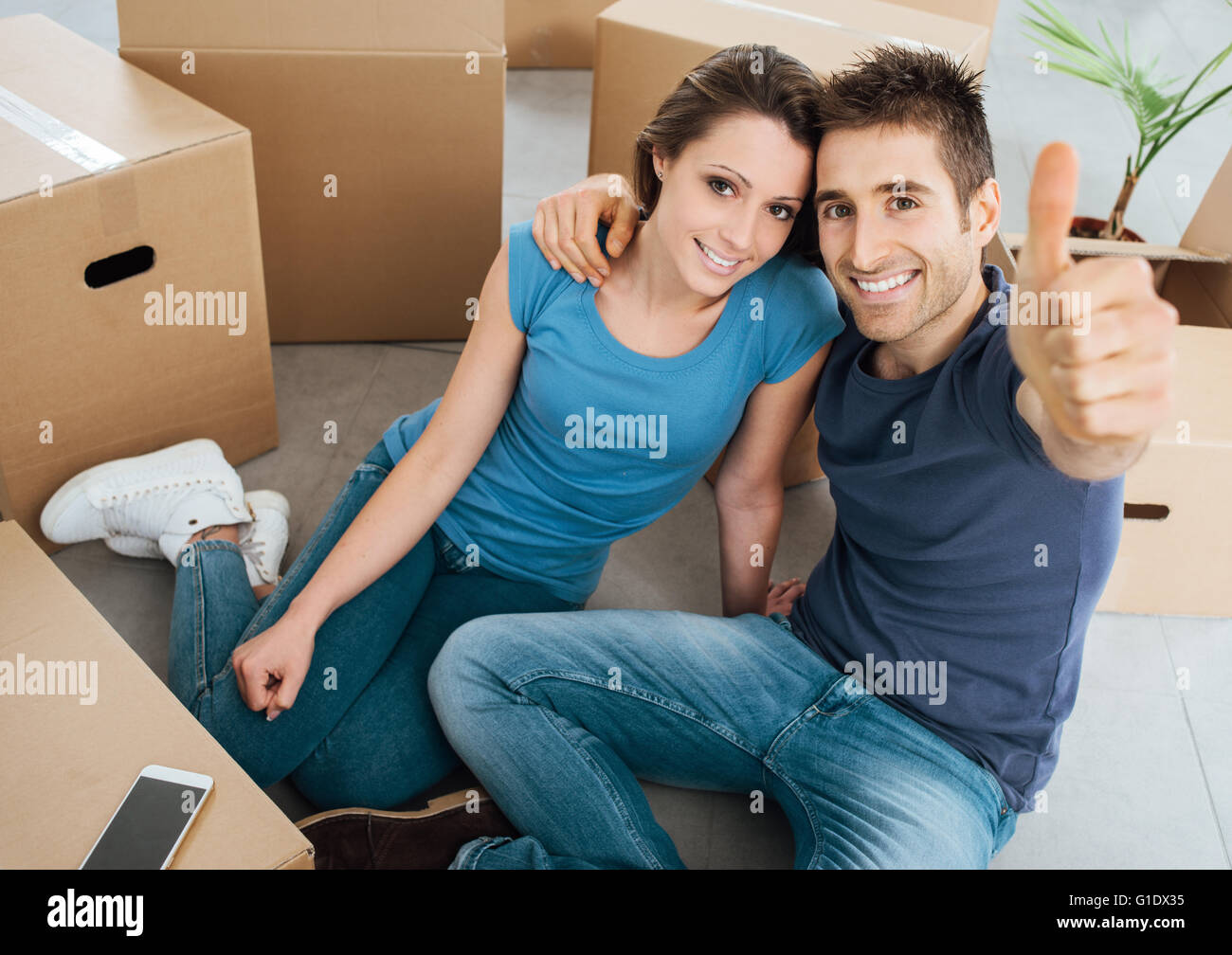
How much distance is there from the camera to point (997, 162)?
8.73 ft

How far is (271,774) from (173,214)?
75cm

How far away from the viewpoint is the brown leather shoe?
1.19 metres

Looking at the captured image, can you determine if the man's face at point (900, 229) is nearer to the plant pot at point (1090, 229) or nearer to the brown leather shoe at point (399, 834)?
the brown leather shoe at point (399, 834)

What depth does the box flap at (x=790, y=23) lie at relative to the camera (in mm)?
1633

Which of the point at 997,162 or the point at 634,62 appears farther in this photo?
the point at 997,162

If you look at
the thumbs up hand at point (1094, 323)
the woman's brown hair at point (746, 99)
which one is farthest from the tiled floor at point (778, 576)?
the thumbs up hand at point (1094, 323)

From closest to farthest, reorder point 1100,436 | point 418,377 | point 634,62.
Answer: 1. point 1100,436
2. point 634,62
3. point 418,377

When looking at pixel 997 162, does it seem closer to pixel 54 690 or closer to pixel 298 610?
pixel 298 610

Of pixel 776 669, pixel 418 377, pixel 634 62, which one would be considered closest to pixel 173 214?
pixel 418 377

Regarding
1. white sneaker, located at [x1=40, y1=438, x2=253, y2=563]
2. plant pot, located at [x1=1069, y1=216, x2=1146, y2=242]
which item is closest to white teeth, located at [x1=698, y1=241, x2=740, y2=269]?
white sneaker, located at [x1=40, y1=438, x2=253, y2=563]

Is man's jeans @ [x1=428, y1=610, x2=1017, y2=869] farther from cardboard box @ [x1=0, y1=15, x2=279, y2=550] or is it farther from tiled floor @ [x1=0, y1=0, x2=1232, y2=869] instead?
cardboard box @ [x1=0, y1=15, x2=279, y2=550]

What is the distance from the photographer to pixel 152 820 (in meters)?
0.87

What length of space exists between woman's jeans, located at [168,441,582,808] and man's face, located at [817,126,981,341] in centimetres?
59

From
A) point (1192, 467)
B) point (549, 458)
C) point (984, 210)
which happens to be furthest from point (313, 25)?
point (1192, 467)
